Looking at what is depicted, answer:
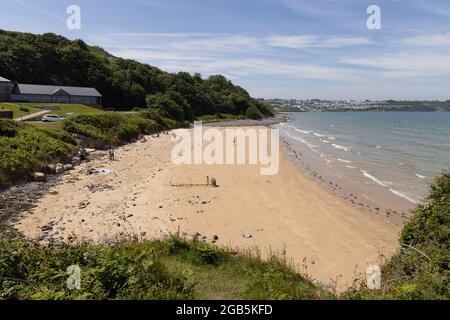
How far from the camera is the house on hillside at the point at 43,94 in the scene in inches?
2876

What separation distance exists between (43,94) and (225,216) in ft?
232

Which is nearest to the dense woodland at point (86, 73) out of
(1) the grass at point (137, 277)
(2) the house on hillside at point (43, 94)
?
(2) the house on hillside at point (43, 94)

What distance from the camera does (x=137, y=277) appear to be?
8164mm

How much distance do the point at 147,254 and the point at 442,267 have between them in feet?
23.5

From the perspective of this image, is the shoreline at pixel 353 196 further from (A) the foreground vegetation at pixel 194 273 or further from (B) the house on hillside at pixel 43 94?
(B) the house on hillside at pixel 43 94

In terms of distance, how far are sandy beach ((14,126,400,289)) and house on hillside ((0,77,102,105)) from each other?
53509 millimetres

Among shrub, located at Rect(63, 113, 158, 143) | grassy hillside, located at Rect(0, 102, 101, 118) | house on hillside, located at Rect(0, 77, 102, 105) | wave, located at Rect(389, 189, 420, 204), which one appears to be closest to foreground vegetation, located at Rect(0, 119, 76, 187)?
shrub, located at Rect(63, 113, 158, 143)

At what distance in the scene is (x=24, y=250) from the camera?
9242 millimetres

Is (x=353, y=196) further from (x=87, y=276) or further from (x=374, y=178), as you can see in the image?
(x=87, y=276)

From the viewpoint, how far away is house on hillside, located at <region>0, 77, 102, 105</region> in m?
73.1

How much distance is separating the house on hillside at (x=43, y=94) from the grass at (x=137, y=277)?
74.2m

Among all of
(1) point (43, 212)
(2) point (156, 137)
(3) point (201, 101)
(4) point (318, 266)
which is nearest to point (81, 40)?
(3) point (201, 101)

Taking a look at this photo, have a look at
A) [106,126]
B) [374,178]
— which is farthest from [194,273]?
[106,126]
